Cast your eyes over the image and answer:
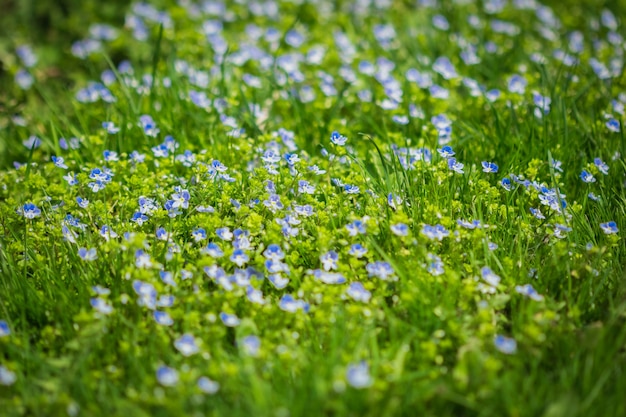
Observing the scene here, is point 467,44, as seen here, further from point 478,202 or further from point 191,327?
point 191,327

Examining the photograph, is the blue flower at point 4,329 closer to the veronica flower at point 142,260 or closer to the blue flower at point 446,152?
the veronica flower at point 142,260

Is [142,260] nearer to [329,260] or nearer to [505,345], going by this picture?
[329,260]

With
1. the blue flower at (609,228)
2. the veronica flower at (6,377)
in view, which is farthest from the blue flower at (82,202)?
the blue flower at (609,228)

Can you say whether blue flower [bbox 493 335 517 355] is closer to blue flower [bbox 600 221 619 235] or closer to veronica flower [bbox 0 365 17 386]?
blue flower [bbox 600 221 619 235]

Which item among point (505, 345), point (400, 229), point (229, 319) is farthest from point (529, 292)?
point (229, 319)

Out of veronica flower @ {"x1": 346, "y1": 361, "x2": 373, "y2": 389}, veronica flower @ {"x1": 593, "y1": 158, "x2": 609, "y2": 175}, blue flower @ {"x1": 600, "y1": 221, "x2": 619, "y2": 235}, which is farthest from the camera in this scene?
veronica flower @ {"x1": 593, "y1": 158, "x2": 609, "y2": 175}

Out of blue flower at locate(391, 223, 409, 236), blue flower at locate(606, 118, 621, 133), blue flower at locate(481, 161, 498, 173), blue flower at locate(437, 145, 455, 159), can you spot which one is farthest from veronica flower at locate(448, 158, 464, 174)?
blue flower at locate(606, 118, 621, 133)
